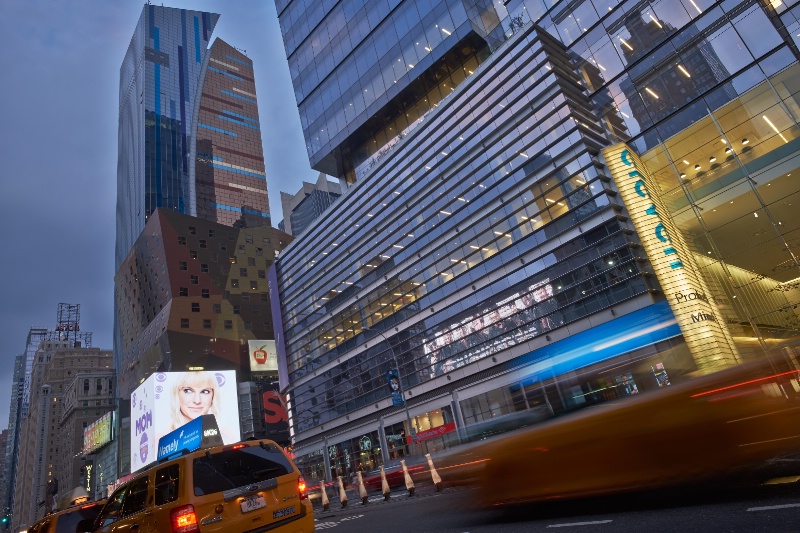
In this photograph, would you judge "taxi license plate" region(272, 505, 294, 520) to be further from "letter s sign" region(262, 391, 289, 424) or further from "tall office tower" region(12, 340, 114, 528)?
"tall office tower" region(12, 340, 114, 528)

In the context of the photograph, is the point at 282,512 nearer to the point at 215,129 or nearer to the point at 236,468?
the point at 236,468

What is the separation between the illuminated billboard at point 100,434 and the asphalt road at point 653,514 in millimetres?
100826

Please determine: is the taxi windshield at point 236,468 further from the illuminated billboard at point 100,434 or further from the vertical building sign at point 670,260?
the illuminated billboard at point 100,434

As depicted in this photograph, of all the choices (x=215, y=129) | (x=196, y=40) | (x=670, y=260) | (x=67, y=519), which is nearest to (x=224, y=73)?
(x=215, y=129)

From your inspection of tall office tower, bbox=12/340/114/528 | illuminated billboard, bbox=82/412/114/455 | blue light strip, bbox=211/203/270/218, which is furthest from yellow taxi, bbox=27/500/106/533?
tall office tower, bbox=12/340/114/528

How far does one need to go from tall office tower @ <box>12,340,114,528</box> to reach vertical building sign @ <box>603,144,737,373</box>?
127m

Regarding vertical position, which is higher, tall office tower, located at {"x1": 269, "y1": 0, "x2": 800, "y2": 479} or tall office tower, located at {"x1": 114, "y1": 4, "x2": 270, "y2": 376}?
tall office tower, located at {"x1": 114, "y1": 4, "x2": 270, "y2": 376}

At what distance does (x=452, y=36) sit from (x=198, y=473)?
44.7 m

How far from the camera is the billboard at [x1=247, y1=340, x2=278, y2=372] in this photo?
3083 inches

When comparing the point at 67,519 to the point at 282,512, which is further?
the point at 67,519

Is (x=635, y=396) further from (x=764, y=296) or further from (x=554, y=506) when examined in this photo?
(x=764, y=296)

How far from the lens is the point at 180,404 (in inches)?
2297

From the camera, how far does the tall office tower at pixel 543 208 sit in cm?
2533

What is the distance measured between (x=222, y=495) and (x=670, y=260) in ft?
87.3
